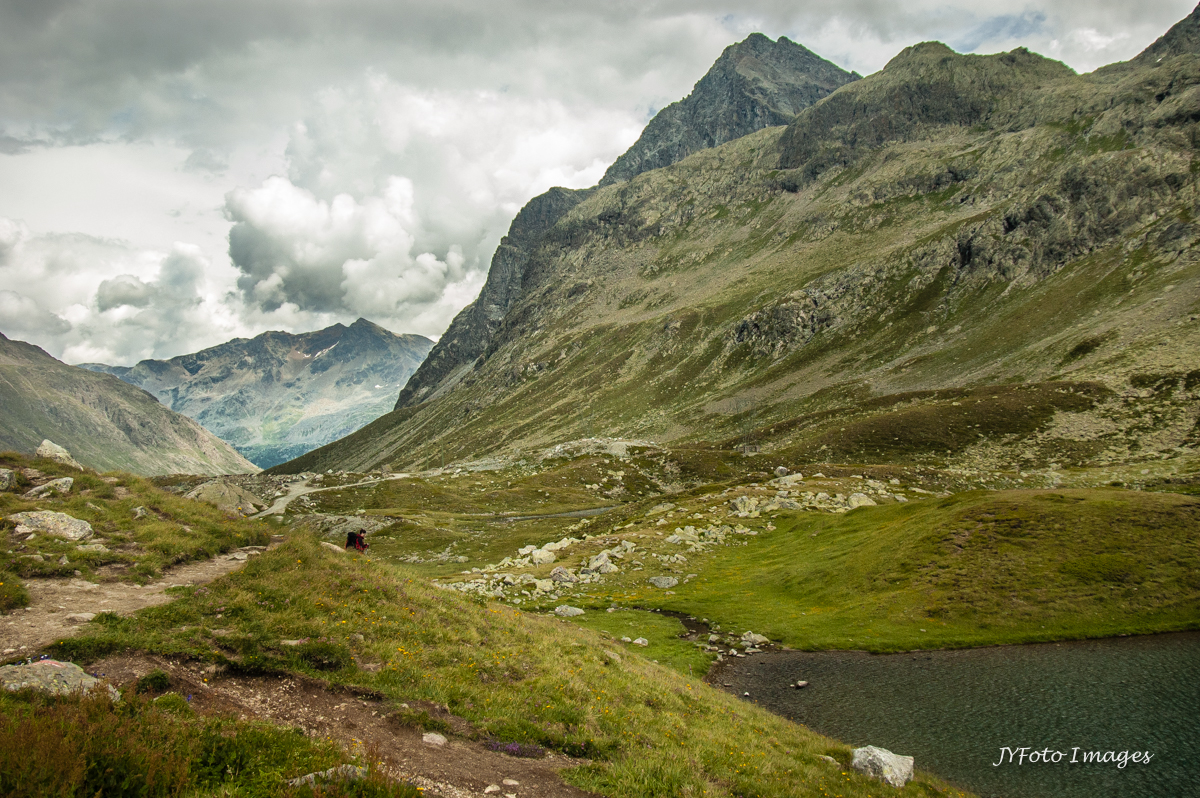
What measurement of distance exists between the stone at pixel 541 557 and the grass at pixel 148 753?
45.7 metres

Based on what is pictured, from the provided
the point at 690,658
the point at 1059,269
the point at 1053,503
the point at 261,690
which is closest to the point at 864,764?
the point at 690,658

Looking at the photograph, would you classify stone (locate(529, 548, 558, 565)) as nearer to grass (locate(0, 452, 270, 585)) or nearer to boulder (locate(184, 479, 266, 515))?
boulder (locate(184, 479, 266, 515))

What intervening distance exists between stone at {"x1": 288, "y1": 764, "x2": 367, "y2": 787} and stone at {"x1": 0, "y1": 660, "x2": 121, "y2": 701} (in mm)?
4329

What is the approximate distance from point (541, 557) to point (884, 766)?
141 feet

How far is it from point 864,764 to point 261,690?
17.7 m

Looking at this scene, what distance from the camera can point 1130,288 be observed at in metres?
131

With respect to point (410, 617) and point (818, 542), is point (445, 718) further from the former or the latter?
point (818, 542)

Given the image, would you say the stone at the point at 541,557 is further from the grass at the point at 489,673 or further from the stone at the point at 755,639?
the grass at the point at 489,673

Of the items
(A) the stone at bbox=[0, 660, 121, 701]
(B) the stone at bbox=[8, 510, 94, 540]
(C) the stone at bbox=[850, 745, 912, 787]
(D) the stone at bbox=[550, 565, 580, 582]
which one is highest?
(B) the stone at bbox=[8, 510, 94, 540]

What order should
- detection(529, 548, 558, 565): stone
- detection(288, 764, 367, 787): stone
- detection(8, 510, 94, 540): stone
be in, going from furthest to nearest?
detection(529, 548, 558, 565): stone
detection(8, 510, 94, 540): stone
detection(288, 764, 367, 787): stone

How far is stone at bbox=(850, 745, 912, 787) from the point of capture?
16422 mm

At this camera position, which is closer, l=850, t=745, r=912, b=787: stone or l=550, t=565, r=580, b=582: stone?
l=850, t=745, r=912, b=787: stone

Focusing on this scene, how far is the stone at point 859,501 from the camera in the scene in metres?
60.9

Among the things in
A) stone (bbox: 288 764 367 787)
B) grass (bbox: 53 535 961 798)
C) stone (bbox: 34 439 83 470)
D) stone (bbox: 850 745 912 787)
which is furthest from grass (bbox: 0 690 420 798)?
stone (bbox: 34 439 83 470)
